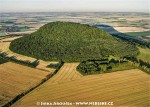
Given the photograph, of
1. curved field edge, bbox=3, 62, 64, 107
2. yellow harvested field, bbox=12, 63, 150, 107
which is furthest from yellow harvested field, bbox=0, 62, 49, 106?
yellow harvested field, bbox=12, 63, 150, 107

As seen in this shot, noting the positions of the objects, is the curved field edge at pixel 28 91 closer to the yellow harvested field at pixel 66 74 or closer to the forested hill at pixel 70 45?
the yellow harvested field at pixel 66 74

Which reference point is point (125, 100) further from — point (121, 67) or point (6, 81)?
point (6, 81)

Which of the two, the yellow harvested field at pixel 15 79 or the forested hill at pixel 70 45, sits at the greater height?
the forested hill at pixel 70 45

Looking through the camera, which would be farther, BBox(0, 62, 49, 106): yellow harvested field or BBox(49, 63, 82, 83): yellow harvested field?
BBox(49, 63, 82, 83): yellow harvested field

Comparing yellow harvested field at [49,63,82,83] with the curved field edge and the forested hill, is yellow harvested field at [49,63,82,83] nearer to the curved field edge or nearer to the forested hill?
the curved field edge

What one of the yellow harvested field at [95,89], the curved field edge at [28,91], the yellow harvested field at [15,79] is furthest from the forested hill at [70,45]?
the yellow harvested field at [95,89]

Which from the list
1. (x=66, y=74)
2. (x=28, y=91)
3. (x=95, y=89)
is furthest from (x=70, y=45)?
(x=28, y=91)
